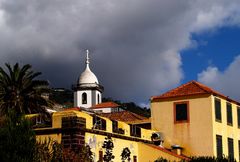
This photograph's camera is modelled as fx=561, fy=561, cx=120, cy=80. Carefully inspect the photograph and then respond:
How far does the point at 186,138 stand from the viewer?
41.4m

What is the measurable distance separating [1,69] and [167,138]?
1322 centimetres

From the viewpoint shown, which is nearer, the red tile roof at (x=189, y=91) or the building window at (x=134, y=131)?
the building window at (x=134, y=131)

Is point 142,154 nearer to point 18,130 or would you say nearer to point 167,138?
point 167,138

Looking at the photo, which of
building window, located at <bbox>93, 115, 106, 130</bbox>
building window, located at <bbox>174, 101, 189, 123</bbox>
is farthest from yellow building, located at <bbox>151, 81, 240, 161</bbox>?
building window, located at <bbox>93, 115, 106, 130</bbox>

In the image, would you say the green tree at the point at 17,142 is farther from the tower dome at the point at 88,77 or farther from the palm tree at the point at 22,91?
the tower dome at the point at 88,77

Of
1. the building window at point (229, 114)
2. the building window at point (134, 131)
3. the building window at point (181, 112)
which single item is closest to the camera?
the building window at point (134, 131)

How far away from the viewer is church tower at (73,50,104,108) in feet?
326

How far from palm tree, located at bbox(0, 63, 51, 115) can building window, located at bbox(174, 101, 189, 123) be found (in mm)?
9509

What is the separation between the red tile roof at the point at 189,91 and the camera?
41.8 metres

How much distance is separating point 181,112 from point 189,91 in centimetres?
176

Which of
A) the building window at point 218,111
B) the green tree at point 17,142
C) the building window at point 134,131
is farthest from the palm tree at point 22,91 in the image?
the green tree at point 17,142

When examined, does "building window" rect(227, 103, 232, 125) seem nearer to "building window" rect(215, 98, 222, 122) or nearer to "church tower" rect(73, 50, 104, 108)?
"building window" rect(215, 98, 222, 122)

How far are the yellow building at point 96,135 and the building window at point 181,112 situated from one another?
5386 mm

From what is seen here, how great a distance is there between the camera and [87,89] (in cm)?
9925
